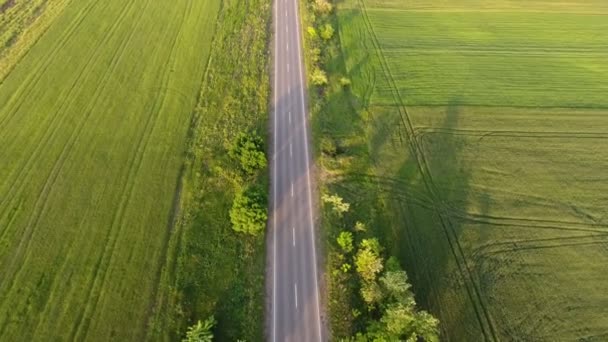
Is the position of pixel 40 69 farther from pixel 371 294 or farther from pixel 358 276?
pixel 371 294

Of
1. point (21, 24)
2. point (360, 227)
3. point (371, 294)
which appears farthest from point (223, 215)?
point (21, 24)

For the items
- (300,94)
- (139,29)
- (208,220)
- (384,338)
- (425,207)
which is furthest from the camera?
(139,29)

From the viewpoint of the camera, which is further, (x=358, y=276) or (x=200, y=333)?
(x=358, y=276)

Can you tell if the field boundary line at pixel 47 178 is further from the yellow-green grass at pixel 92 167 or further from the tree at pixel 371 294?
the tree at pixel 371 294

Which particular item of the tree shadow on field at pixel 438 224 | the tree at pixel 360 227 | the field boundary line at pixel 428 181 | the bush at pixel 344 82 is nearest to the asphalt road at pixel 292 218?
the tree at pixel 360 227

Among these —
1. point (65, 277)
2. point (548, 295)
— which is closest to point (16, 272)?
point (65, 277)

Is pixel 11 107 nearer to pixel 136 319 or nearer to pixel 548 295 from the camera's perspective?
pixel 136 319
